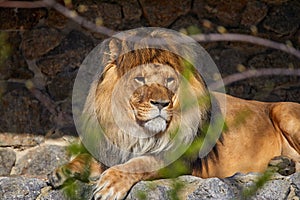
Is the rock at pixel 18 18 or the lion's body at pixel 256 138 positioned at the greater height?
the rock at pixel 18 18

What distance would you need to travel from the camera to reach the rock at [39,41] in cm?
Answer: 586

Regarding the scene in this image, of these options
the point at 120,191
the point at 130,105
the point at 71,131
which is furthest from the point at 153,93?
the point at 71,131

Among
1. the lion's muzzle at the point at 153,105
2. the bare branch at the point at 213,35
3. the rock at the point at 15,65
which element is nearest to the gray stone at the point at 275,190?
the bare branch at the point at 213,35

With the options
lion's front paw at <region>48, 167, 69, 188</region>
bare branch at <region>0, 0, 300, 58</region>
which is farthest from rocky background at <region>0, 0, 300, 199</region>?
lion's front paw at <region>48, 167, 69, 188</region>

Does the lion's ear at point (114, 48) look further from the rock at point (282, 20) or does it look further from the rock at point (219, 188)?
the rock at point (282, 20)

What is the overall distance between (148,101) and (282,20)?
2.08 m

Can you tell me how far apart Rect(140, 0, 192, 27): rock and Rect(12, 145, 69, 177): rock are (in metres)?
1.08

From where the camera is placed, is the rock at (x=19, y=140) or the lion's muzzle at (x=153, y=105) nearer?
the lion's muzzle at (x=153, y=105)

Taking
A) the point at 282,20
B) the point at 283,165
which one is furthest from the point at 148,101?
the point at 282,20

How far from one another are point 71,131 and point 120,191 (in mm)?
1929

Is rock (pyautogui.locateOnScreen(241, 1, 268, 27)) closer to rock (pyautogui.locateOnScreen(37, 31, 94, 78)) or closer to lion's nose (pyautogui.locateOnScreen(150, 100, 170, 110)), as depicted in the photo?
rock (pyautogui.locateOnScreen(37, 31, 94, 78))

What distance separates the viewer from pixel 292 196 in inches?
147

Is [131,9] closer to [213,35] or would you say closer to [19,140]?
[19,140]

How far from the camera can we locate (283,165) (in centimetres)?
472
